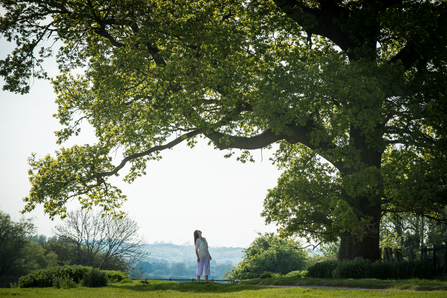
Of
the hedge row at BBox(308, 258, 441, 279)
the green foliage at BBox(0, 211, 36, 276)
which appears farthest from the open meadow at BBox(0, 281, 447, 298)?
the green foliage at BBox(0, 211, 36, 276)

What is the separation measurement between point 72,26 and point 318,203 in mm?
13157

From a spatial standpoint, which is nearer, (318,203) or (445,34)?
(445,34)

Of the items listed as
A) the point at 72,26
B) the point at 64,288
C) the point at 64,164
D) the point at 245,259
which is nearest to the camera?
the point at 64,288

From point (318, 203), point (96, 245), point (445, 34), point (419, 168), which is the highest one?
point (445, 34)

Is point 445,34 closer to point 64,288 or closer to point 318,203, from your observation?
point 318,203

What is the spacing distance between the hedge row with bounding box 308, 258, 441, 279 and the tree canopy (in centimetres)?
146

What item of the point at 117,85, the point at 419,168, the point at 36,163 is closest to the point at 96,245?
the point at 36,163

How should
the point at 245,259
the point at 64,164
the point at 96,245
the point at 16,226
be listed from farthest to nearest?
the point at 16,226 < the point at 96,245 < the point at 245,259 < the point at 64,164

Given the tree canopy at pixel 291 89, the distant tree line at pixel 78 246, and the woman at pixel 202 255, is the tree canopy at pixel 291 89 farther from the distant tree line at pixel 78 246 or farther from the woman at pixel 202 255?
the distant tree line at pixel 78 246

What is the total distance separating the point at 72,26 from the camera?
1614 cm

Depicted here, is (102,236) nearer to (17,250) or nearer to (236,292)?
(17,250)

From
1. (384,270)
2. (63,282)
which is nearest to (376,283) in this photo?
(384,270)

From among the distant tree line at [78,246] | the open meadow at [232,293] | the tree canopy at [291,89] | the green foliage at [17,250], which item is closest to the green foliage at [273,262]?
the tree canopy at [291,89]

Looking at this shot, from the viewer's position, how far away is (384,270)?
14.5 metres
